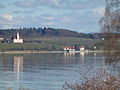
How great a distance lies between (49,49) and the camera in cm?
16825

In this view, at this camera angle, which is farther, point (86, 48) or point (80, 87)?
point (86, 48)

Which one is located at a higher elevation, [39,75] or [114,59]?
[114,59]

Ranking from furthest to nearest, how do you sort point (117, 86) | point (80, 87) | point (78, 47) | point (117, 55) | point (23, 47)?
1. point (78, 47)
2. point (23, 47)
3. point (117, 55)
4. point (80, 87)
5. point (117, 86)

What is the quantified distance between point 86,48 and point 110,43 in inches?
6003

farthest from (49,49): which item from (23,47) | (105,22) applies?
(105,22)

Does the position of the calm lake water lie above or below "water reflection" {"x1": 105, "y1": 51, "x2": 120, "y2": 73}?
below

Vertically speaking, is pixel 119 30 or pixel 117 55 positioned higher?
pixel 119 30

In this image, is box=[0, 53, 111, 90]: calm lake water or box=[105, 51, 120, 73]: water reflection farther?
box=[0, 53, 111, 90]: calm lake water

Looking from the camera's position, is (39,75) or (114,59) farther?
(39,75)

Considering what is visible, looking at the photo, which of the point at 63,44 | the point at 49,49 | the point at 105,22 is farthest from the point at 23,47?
the point at 105,22

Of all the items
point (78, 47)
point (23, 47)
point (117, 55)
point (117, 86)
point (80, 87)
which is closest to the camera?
point (117, 86)

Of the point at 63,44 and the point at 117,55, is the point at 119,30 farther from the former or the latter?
the point at 63,44

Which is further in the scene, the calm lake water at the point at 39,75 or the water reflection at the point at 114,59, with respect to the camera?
the calm lake water at the point at 39,75

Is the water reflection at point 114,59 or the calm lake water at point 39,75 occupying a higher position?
the water reflection at point 114,59
